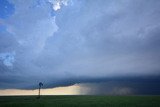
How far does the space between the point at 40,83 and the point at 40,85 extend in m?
1.60

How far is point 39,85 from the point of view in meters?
120

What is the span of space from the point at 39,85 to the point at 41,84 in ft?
3.83

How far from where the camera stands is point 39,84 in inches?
4719

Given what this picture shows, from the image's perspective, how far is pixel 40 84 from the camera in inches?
4732

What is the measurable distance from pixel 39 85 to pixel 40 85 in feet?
1.78

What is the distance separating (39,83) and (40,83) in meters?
0.56

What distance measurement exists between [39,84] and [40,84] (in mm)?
563

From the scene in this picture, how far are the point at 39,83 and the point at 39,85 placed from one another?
1649mm

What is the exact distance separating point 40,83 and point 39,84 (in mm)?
897

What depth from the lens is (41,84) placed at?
12031cm

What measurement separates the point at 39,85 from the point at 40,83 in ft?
5.10

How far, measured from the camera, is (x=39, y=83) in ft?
391

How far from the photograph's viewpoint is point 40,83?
11950 centimetres

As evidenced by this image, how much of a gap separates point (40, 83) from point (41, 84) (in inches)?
43.1
